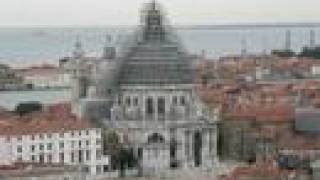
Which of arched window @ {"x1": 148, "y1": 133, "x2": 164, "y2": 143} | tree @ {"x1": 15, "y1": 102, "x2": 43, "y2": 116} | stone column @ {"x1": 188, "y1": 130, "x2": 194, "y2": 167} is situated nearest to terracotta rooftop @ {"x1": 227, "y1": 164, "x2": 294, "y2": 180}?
stone column @ {"x1": 188, "y1": 130, "x2": 194, "y2": 167}

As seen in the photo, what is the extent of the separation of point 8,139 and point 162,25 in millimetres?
9449

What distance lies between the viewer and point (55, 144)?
A: 40906mm

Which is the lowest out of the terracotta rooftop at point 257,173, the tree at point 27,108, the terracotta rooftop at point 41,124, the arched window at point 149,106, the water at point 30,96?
the water at point 30,96

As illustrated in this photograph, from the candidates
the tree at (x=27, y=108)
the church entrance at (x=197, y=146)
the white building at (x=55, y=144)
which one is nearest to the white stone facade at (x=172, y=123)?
the church entrance at (x=197, y=146)

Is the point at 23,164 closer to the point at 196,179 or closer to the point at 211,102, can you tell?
the point at 196,179

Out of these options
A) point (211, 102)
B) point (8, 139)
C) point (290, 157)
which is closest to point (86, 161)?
point (8, 139)

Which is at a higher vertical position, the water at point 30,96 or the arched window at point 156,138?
the arched window at point 156,138

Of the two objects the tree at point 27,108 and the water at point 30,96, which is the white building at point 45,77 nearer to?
the water at point 30,96

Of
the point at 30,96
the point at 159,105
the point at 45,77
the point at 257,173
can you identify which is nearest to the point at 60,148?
the point at 159,105

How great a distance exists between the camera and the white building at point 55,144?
39.9 metres

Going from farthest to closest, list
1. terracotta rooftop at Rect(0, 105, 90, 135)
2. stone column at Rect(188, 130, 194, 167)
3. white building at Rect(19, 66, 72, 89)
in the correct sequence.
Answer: white building at Rect(19, 66, 72, 89)
stone column at Rect(188, 130, 194, 167)
terracotta rooftop at Rect(0, 105, 90, 135)

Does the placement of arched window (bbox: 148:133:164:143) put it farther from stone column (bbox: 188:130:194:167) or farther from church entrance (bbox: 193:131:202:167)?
church entrance (bbox: 193:131:202:167)

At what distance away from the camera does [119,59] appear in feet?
155

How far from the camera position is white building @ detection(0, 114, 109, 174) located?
39.9 meters
